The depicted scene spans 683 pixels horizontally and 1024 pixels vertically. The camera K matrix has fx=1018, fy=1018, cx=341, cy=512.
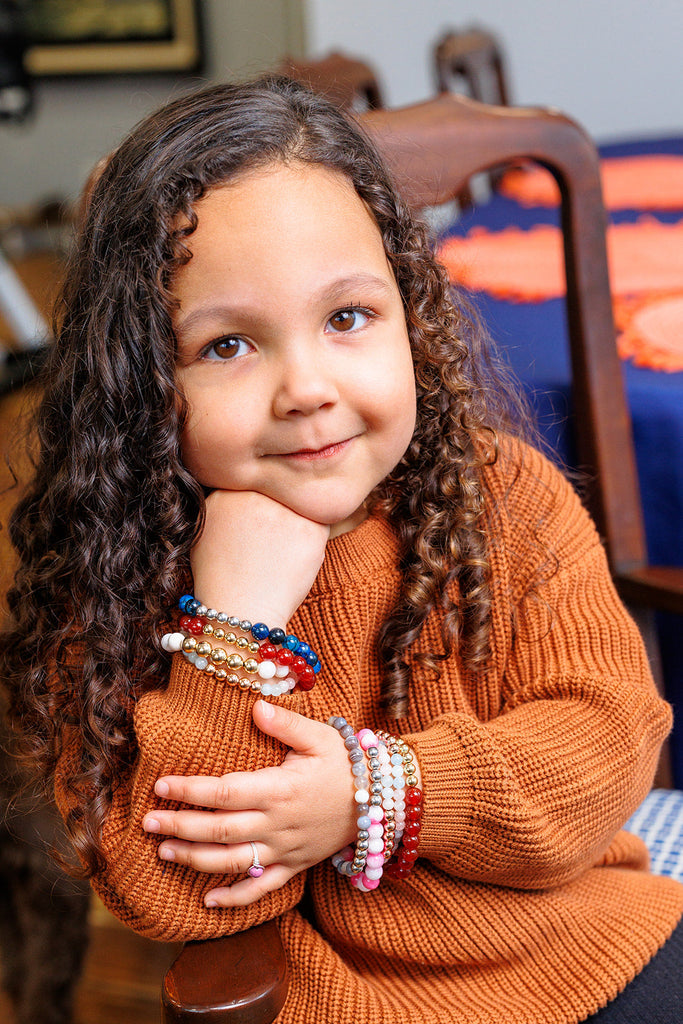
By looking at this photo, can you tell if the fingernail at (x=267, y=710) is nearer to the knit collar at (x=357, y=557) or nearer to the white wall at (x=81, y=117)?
the knit collar at (x=357, y=557)

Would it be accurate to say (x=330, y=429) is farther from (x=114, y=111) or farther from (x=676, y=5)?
(x=114, y=111)

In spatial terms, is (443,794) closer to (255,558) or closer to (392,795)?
(392,795)

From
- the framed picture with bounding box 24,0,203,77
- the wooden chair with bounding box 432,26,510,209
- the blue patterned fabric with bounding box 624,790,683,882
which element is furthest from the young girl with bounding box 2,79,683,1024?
the framed picture with bounding box 24,0,203,77

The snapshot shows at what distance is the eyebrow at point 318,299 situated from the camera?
0.61 metres

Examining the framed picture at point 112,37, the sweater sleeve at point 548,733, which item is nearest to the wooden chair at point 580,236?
the sweater sleeve at point 548,733

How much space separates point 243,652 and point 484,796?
19 cm

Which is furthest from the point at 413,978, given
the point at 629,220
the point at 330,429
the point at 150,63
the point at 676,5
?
the point at 150,63

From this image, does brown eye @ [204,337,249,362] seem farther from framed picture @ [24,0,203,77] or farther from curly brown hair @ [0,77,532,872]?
framed picture @ [24,0,203,77]

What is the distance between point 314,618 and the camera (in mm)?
727

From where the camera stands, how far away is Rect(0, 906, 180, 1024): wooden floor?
146 centimetres

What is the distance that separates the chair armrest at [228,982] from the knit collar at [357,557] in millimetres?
237

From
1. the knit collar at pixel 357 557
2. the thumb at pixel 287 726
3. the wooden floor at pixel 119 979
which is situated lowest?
the wooden floor at pixel 119 979

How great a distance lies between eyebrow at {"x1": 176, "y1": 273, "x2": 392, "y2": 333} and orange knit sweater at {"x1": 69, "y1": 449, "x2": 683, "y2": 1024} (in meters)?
0.19

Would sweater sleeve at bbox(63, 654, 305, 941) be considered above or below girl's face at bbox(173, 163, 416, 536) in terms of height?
below
